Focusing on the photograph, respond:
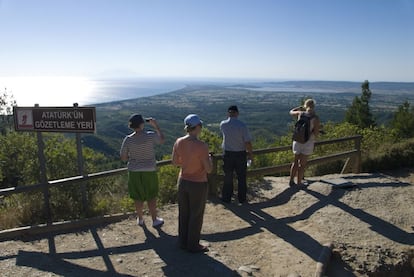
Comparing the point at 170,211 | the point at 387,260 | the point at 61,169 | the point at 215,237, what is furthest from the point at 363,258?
the point at 61,169

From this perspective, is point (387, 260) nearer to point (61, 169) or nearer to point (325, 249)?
point (325, 249)

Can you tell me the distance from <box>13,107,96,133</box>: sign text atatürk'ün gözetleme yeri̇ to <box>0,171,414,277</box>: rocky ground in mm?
1487

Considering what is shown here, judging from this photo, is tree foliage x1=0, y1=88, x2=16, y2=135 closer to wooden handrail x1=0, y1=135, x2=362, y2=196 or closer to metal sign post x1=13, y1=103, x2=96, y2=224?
metal sign post x1=13, y1=103, x2=96, y2=224

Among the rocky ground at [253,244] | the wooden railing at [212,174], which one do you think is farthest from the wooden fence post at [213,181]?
the rocky ground at [253,244]

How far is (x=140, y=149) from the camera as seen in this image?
16.7ft

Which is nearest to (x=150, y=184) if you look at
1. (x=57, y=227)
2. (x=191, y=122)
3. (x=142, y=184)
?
(x=142, y=184)

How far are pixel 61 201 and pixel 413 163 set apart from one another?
9.69 meters

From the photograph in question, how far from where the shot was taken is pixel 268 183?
26.9 feet

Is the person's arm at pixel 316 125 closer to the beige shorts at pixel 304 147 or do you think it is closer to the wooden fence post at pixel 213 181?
the beige shorts at pixel 304 147

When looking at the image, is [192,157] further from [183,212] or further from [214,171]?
[214,171]

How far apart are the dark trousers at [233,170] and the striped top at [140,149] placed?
5.39ft

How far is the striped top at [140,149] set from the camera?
5068 mm

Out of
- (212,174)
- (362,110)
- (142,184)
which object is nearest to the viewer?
(142,184)

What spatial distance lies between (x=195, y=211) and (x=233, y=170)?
209 cm
